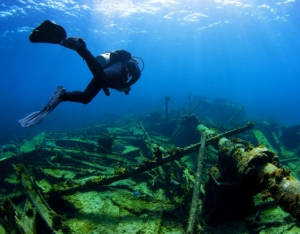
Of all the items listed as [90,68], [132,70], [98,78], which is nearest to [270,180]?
[98,78]

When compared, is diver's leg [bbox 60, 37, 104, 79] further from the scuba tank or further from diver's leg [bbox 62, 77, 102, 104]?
the scuba tank

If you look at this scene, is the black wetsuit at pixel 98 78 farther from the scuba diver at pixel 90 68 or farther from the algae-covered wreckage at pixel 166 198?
the algae-covered wreckage at pixel 166 198

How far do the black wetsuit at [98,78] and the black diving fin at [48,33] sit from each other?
40cm

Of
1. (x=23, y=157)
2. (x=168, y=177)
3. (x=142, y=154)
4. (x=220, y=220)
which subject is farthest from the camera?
(x=142, y=154)

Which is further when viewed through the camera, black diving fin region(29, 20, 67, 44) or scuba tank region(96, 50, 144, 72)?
scuba tank region(96, 50, 144, 72)

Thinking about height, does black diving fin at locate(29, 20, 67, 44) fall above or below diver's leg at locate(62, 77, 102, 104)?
above

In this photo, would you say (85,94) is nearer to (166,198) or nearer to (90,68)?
(90,68)

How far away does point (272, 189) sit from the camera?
259cm

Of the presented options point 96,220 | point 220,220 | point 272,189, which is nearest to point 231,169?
point 220,220

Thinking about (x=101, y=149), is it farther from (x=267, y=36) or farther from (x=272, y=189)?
(x=267, y=36)

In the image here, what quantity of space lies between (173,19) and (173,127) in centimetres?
3287

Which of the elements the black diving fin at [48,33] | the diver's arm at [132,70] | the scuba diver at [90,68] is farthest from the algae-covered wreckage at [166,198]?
the black diving fin at [48,33]

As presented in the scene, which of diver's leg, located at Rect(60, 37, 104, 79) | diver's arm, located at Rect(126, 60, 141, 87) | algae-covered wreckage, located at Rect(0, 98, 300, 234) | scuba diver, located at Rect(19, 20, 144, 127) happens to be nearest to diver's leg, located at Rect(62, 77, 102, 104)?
scuba diver, located at Rect(19, 20, 144, 127)

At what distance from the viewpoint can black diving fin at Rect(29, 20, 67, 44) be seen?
11.5ft
